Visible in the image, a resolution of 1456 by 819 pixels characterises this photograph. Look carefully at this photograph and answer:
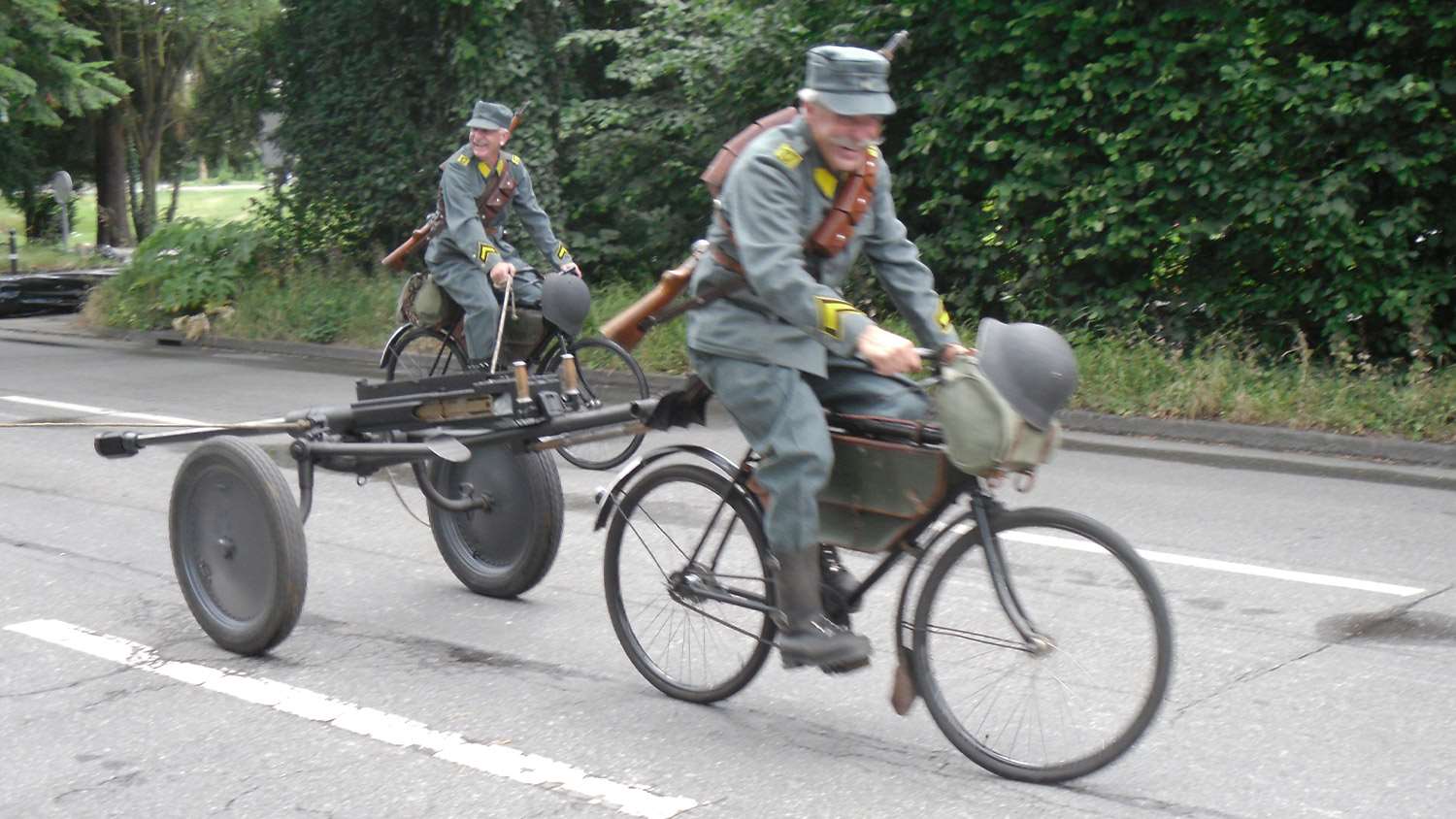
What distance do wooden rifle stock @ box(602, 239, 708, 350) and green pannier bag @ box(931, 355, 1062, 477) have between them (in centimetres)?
95

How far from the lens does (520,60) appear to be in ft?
53.8

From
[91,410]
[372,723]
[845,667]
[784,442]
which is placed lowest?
[91,410]

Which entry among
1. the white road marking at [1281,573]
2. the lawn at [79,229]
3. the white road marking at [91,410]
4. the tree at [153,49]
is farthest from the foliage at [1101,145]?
the tree at [153,49]

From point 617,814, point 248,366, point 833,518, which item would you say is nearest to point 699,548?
point 833,518

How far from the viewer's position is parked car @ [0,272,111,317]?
70.0ft

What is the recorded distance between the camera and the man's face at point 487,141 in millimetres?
9141

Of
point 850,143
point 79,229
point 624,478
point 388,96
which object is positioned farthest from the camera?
point 79,229

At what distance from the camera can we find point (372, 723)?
4883 mm

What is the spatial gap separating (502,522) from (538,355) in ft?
10.9

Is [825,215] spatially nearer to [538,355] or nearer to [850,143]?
[850,143]

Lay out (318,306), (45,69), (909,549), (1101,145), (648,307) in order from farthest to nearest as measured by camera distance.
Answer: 1. (45,69)
2. (318,306)
3. (1101,145)
4. (648,307)
5. (909,549)

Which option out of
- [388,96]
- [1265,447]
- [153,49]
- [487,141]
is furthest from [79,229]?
[1265,447]

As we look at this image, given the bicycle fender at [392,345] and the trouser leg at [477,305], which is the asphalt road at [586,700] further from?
the bicycle fender at [392,345]

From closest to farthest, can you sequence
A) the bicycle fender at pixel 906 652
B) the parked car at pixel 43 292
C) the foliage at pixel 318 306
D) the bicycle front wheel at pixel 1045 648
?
1. the bicycle front wheel at pixel 1045 648
2. the bicycle fender at pixel 906 652
3. the foliage at pixel 318 306
4. the parked car at pixel 43 292
